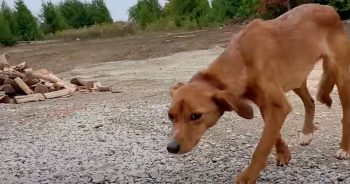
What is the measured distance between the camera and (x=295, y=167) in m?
5.52

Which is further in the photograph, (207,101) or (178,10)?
(178,10)

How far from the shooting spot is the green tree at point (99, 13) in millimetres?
42750

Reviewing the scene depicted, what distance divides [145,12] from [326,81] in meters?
35.4

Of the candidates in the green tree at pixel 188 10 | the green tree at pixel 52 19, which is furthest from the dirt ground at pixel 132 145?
the green tree at pixel 52 19

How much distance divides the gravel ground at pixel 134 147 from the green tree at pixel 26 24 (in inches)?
1107

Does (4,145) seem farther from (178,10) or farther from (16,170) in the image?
(178,10)

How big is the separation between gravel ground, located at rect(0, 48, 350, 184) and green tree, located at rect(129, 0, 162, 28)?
29429 millimetres

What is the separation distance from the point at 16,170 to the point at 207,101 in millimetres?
2642

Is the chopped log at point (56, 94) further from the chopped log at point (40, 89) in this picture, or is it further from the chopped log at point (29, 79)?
the chopped log at point (29, 79)

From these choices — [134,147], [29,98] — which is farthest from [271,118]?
[29,98]

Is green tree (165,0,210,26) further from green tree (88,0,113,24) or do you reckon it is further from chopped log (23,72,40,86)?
chopped log (23,72,40,86)

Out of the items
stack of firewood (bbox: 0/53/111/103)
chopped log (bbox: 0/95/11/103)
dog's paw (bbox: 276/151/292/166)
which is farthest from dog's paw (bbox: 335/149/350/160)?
chopped log (bbox: 0/95/11/103)

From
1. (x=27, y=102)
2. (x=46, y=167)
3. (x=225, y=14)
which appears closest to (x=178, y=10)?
(x=225, y=14)

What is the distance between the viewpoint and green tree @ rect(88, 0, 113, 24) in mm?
42750
